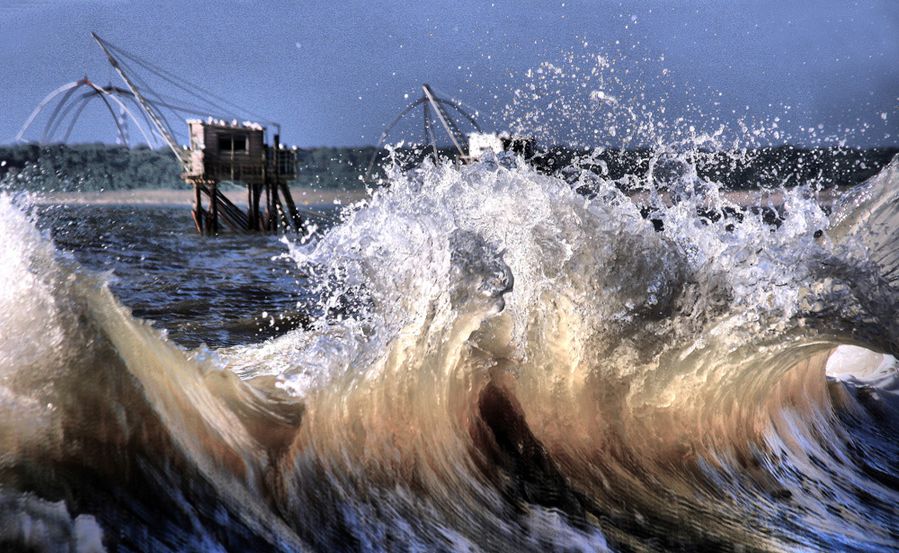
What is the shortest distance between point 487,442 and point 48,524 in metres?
2.17

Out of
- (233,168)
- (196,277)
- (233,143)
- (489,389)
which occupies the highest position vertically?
(233,143)

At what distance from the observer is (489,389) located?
14.3 feet

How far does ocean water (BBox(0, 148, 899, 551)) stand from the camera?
2.85m

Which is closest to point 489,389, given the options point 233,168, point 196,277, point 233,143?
point 196,277

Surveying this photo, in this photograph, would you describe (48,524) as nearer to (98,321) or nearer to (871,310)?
(98,321)

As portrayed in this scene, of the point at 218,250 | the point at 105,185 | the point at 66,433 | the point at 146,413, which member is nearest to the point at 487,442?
the point at 146,413

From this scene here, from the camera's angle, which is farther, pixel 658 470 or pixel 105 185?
pixel 105 185

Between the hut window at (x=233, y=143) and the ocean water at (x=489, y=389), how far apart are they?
81.8ft

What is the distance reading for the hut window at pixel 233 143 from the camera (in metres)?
29.3

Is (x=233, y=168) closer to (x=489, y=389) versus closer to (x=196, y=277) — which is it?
(x=196, y=277)

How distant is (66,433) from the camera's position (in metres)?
2.71

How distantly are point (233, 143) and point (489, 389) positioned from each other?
26900 mm

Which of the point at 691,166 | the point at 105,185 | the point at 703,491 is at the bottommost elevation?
the point at 105,185

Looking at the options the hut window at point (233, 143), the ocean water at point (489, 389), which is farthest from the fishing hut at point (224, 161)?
the ocean water at point (489, 389)
